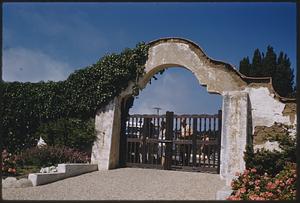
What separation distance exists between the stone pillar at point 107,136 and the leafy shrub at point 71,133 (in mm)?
252

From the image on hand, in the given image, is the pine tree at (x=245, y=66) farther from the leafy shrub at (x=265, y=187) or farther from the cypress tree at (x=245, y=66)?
the leafy shrub at (x=265, y=187)

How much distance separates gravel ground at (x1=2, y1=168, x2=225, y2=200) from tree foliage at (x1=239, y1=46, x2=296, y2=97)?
34.0ft

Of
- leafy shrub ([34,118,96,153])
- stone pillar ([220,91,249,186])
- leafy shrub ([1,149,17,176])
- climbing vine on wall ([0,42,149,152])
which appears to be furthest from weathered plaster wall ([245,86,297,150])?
leafy shrub ([1,149,17,176])

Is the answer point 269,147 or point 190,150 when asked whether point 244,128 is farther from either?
point 190,150

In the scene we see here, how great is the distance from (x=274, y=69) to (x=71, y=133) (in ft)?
42.2

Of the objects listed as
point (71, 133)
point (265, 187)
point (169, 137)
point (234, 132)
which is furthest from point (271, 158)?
point (71, 133)

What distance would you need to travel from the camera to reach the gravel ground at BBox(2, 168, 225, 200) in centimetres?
834

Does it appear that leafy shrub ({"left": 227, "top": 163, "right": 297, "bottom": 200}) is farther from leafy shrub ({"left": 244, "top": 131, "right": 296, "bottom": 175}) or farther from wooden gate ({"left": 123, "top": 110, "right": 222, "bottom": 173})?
wooden gate ({"left": 123, "top": 110, "right": 222, "bottom": 173})

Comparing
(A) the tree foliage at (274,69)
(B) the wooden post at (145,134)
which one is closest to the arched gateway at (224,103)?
(B) the wooden post at (145,134)

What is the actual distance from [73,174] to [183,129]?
4037 millimetres

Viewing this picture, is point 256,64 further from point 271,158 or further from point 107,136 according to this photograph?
point 271,158

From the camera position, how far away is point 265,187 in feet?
26.1

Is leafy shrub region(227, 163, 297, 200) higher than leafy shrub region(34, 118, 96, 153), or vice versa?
leafy shrub region(34, 118, 96, 153)

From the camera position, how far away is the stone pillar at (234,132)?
34.6 ft
